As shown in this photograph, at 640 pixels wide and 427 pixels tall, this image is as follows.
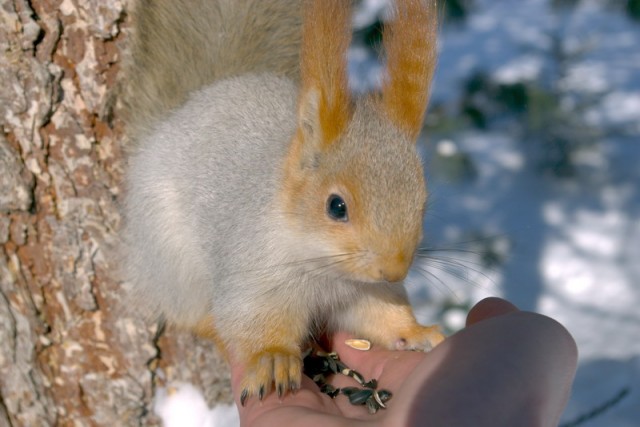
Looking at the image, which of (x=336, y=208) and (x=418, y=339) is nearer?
(x=336, y=208)

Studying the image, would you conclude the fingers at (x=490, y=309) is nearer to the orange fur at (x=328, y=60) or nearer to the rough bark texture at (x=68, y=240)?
the orange fur at (x=328, y=60)

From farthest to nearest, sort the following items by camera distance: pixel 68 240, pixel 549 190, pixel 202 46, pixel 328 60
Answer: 1. pixel 549 190
2. pixel 202 46
3. pixel 68 240
4. pixel 328 60

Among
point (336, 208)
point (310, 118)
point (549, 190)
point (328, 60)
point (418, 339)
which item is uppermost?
point (328, 60)

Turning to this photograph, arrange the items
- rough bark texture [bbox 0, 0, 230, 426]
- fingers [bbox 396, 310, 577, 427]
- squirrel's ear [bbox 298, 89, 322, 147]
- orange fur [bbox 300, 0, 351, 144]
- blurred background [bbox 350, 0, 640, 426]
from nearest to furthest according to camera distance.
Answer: fingers [bbox 396, 310, 577, 427], orange fur [bbox 300, 0, 351, 144], squirrel's ear [bbox 298, 89, 322, 147], rough bark texture [bbox 0, 0, 230, 426], blurred background [bbox 350, 0, 640, 426]

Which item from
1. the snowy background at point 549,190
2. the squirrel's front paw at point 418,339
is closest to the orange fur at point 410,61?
the squirrel's front paw at point 418,339

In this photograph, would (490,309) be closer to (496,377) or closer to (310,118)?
(496,377)

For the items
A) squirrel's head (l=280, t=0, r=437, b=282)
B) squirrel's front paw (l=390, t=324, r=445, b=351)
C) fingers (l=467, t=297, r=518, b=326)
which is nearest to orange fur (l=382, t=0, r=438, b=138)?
squirrel's head (l=280, t=0, r=437, b=282)

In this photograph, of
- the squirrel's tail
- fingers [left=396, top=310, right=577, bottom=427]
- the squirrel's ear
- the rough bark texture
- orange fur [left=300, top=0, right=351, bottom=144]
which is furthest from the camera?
→ the squirrel's tail

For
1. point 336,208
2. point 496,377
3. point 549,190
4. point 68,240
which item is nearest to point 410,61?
point 336,208

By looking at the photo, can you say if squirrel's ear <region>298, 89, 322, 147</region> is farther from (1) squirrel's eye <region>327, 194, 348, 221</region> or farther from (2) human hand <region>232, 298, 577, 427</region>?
(2) human hand <region>232, 298, 577, 427</region>
